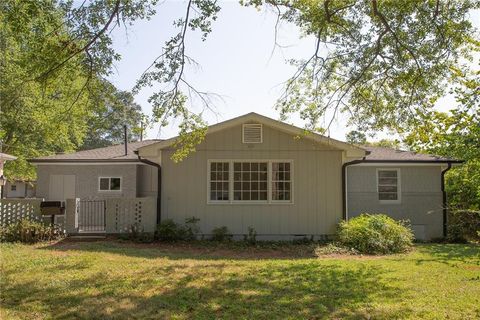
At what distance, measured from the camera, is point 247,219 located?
12.8m

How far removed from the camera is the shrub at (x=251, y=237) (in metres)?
12.3

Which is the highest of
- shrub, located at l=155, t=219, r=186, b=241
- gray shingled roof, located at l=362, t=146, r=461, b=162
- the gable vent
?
the gable vent

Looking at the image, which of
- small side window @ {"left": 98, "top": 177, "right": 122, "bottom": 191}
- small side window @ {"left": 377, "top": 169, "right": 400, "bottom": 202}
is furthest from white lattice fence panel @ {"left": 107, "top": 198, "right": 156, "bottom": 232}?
small side window @ {"left": 377, "top": 169, "right": 400, "bottom": 202}

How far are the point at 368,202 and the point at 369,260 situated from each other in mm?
5886

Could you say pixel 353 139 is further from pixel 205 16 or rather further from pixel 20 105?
pixel 20 105

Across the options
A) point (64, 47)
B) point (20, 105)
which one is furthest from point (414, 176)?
point (20, 105)

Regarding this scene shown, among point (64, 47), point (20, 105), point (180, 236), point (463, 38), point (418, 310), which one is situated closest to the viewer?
point (418, 310)

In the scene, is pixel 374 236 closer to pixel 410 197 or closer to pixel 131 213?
pixel 410 197

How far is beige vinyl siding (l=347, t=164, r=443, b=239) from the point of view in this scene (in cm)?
1526

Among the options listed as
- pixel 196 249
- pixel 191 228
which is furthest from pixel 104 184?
pixel 196 249

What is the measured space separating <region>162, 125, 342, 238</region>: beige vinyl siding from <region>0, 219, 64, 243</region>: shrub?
3.47 meters

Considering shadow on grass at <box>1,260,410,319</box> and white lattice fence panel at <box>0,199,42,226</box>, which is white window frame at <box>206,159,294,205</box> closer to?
shadow on grass at <box>1,260,410,319</box>

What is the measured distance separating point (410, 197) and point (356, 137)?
5.27 meters

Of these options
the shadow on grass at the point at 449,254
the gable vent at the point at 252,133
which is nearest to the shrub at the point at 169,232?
the gable vent at the point at 252,133
